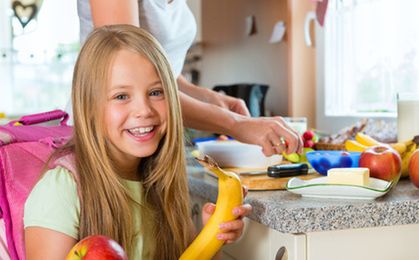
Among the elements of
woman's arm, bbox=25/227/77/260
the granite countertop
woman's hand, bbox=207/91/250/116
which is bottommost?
woman's arm, bbox=25/227/77/260

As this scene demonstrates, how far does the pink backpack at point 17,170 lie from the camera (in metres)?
1.04

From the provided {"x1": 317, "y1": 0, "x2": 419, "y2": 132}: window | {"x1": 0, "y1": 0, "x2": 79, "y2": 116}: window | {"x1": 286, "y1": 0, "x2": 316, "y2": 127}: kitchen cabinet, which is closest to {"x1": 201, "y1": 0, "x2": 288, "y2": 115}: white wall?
{"x1": 286, "y1": 0, "x2": 316, "y2": 127}: kitchen cabinet

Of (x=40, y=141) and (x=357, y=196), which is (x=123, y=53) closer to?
(x=40, y=141)

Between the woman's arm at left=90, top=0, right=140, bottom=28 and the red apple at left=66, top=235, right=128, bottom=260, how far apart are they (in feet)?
1.74

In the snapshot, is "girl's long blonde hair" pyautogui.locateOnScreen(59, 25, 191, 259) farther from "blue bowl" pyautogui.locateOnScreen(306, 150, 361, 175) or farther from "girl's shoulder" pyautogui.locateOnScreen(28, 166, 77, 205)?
"blue bowl" pyautogui.locateOnScreen(306, 150, 361, 175)

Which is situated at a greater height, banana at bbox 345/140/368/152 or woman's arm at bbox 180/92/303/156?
woman's arm at bbox 180/92/303/156

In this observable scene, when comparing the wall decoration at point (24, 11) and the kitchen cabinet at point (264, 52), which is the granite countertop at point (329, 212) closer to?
the kitchen cabinet at point (264, 52)

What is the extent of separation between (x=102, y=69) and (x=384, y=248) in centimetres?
59

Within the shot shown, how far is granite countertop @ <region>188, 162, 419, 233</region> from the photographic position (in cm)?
99

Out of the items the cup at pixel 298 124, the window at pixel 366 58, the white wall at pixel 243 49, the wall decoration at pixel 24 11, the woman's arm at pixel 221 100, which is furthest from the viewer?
the wall decoration at pixel 24 11

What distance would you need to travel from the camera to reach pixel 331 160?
1.26 meters

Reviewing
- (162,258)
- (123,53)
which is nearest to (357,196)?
(162,258)

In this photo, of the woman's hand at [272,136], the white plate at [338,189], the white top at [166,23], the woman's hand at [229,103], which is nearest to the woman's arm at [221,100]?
the woman's hand at [229,103]

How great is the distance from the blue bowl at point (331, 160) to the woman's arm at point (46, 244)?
21.6 inches
